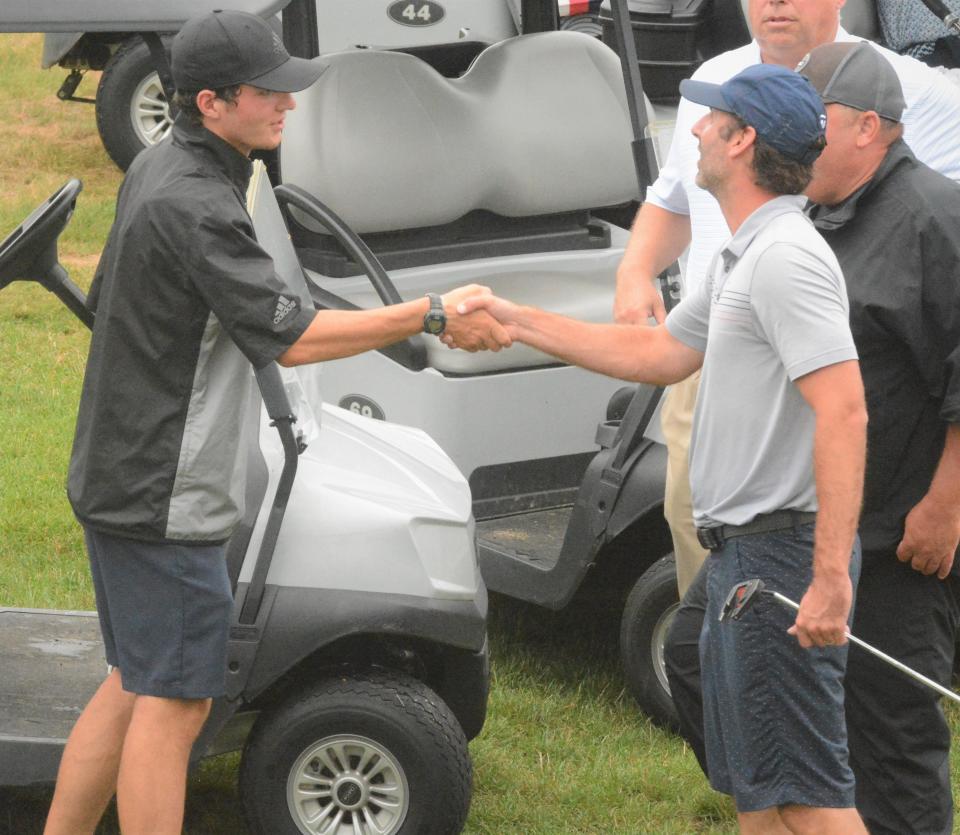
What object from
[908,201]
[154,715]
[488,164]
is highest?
[908,201]

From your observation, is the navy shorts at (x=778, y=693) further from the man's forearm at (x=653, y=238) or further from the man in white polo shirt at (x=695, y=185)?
the man's forearm at (x=653, y=238)

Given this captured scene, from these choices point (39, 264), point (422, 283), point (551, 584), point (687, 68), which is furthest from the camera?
point (687, 68)

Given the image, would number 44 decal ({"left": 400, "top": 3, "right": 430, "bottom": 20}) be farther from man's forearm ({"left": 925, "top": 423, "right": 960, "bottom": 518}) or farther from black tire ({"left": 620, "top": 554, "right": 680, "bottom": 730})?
man's forearm ({"left": 925, "top": 423, "right": 960, "bottom": 518})

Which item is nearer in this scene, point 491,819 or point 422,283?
Result: point 491,819

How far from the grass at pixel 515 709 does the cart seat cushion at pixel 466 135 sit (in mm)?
1361

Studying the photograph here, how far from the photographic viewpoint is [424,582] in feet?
11.7

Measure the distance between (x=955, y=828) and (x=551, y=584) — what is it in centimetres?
125

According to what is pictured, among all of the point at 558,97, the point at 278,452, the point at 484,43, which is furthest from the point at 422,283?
the point at 278,452

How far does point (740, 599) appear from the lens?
112 inches

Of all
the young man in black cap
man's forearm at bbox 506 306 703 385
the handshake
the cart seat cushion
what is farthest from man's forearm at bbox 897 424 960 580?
the cart seat cushion

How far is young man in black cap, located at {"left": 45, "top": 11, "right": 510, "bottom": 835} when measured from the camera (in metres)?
3.01

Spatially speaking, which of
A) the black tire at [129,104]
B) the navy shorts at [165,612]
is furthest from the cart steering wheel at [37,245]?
the black tire at [129,104]

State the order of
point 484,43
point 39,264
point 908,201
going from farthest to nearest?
1. point 484,43
2. point 39,264
3. point 908,201

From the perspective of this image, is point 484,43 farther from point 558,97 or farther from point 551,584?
point 551,584
